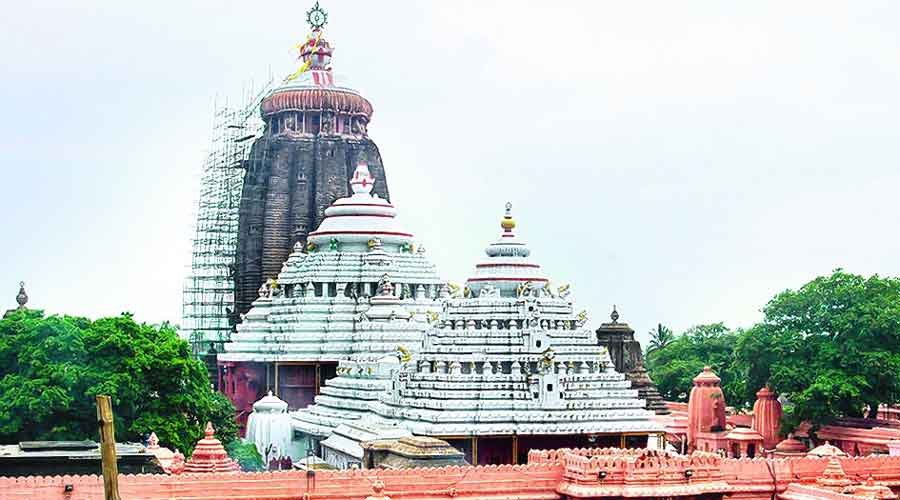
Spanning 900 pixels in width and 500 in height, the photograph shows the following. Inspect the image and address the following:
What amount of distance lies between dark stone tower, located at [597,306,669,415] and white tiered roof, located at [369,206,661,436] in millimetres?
16105

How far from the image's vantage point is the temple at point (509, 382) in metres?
30.6

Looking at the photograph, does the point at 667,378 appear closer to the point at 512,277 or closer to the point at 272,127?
the point at 272,127

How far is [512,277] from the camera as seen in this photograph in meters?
33.8

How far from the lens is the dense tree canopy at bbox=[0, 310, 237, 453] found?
104 ft

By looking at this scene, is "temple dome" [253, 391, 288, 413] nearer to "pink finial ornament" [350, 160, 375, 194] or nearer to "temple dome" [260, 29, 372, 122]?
"pink finial ornament" [350, 160, 375, 194]

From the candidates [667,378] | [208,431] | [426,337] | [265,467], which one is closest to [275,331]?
[265,467]

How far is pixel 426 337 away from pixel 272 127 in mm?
21078

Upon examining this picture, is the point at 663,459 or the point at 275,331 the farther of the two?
the point at 275,331

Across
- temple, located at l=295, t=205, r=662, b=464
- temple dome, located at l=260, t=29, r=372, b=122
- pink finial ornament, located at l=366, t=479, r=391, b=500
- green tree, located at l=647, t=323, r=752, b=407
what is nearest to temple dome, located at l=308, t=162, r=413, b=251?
temple dome, located at l=260, t=29, r=372, b=122

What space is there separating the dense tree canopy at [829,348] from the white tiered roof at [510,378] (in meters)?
10.4

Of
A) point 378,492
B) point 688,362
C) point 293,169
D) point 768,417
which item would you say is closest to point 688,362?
point 688,362

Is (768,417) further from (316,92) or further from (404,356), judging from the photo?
(316,92)

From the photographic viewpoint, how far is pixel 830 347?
4097 cm

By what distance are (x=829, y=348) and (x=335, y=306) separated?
15.5 metres
